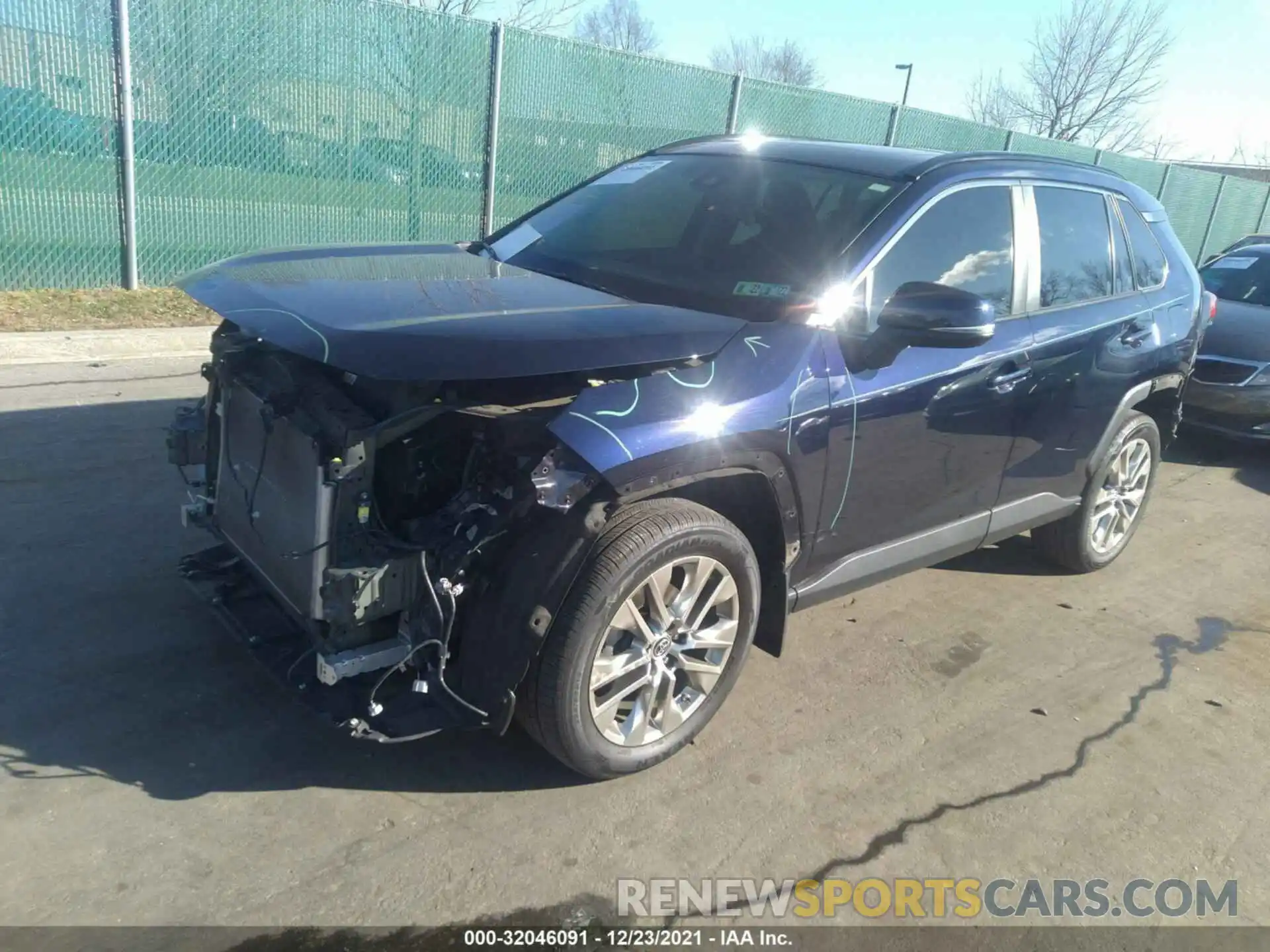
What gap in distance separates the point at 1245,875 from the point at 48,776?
12.0 ft

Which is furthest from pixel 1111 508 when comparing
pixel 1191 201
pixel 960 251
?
pixel 1191 201

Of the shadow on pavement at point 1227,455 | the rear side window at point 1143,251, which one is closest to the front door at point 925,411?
the rear side window at point 1143,251

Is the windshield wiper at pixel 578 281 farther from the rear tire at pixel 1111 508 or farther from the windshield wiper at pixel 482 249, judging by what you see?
the rear tire at pixel 1111 508

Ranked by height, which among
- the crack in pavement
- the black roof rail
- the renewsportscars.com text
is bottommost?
the renewsportscars.com text

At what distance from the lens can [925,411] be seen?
12.1ft

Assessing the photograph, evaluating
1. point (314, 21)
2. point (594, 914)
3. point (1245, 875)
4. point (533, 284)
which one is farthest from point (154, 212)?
point (1245, 875)

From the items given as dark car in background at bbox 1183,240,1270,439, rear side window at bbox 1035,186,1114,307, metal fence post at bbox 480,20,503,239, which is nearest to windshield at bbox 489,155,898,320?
rear side window at bbox 1035,186,1114,307

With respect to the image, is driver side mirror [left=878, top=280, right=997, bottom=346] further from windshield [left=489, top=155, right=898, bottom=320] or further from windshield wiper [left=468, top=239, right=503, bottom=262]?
windshield wiper [left=468, top=239, right=503, bottom=262]

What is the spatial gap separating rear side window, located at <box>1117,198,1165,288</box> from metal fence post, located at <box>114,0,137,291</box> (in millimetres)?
7988

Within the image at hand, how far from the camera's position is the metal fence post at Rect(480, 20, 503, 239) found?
418 inches

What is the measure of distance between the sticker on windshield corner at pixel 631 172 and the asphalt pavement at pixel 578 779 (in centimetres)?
213

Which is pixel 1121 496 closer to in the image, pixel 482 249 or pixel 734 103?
pixel 482 249

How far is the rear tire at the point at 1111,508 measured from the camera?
16.6 ft

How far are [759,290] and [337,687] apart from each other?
1938 millimetres
